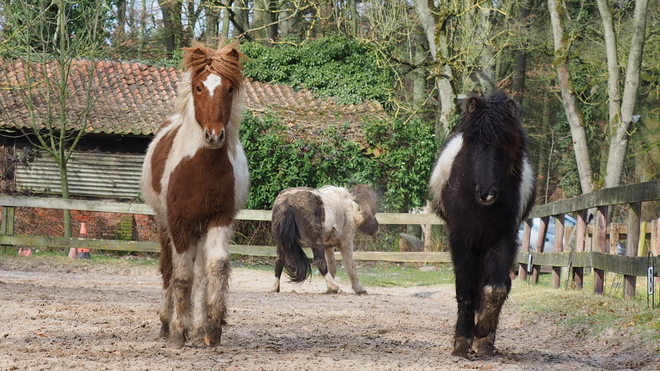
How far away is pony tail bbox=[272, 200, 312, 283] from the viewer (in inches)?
477

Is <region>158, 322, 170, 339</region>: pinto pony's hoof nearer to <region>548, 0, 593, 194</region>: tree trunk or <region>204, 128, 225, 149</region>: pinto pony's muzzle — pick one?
<region>204, 128, 225, 149</region>: pinto pony's muzzle

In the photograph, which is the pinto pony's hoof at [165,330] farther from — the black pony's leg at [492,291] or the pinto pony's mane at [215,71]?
the black pony's leg at [492,291]

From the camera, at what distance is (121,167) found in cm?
2355

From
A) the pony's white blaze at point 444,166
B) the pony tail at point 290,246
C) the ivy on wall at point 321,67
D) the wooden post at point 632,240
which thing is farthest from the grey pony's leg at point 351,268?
the ivy on wall at point 321,67

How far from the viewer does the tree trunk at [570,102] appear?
16.2 meters

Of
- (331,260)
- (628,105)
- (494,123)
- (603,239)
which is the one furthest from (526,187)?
(628,105)

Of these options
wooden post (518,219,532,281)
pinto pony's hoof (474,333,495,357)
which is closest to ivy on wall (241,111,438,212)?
wooden post (518,219,532,281)

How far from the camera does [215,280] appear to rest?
20.0ft

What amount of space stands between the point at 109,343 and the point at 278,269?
22.1 ft

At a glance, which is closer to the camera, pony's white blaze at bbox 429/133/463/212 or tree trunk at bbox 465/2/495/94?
pony's white blaze at bbox 429/133/463/212

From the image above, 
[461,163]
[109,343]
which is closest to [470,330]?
[461,163]

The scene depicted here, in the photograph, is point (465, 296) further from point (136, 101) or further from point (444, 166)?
point (136, 101)

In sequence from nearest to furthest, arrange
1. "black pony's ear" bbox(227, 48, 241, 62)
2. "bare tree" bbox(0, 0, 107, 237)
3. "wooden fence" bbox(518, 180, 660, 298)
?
"black pony's ear" bbox(227, 48, 241, 62) → "wooden fence" bbox(518, 180, 660, 298) → "bare tree" bbox(0, 0, 107, 237)

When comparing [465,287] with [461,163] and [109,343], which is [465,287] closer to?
[461,163]
